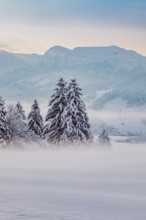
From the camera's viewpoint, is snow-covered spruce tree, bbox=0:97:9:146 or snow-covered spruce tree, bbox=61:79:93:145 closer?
snow-covered spruce tree, bbox=0:97:9:146

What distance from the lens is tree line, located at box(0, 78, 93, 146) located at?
46.2m

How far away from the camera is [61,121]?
4759 cm

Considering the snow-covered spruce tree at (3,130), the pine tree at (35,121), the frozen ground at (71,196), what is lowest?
the frozen ground at (71,196)

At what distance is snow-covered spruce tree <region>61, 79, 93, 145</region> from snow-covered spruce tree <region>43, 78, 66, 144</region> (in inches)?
30.8

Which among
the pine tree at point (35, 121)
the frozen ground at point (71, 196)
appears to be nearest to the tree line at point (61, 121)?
the pine tree at point (35, 121)

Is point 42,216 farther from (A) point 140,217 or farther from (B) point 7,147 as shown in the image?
(B) point 7,147

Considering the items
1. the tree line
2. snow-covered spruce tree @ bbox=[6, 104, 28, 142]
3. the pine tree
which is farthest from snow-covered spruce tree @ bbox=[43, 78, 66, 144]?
the pine tree

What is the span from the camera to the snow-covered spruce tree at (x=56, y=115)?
157 feet

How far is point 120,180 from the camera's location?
1523 cm

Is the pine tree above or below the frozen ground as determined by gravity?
above

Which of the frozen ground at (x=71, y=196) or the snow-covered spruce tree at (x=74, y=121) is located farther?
the snow-covered spruce tree at (x=74, y=121)

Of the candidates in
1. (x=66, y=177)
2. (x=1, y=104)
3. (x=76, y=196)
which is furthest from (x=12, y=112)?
(x=76, y=196)

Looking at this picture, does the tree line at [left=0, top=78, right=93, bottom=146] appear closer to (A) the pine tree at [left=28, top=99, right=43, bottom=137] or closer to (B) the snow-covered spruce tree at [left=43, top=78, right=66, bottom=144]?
(B) the snow-covered spruce tree at [left=43, top=78, right=66, bottom=144]

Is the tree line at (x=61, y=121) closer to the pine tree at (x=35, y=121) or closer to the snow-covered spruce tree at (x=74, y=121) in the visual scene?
the snow-covered spruce tree at (x=74, y=121)
